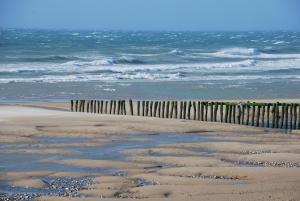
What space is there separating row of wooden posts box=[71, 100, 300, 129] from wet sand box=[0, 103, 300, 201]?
1084 millimetres

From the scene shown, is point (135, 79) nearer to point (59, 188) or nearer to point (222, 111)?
point (222, 111)

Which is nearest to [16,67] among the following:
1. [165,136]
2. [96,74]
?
[96,74]

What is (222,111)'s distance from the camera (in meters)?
21.7

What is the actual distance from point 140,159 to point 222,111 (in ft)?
24.5

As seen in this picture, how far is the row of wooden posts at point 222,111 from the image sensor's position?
837 inches

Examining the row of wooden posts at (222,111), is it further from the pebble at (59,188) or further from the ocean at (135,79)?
the pebble at (59,188)

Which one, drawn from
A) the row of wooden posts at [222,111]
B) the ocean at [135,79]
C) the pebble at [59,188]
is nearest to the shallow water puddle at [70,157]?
the pebble at [59,188]

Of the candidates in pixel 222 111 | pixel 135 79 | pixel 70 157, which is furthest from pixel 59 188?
pixel 135 79

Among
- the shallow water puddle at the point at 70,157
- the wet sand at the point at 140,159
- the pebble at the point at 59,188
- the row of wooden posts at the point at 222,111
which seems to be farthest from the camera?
the row of wooden posts at the point at 222,111

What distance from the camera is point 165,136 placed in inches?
720

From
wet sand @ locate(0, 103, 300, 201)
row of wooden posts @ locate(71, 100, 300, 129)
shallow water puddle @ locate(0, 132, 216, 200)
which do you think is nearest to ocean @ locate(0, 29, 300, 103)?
row of wooden posts @ locate(71, 100, 300, 129)

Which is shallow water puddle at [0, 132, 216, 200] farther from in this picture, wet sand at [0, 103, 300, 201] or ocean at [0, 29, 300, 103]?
ocean at [0, 29, 300, 103]

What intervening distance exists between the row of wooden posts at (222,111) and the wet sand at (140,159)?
1084mm

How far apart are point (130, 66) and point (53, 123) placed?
105ft
